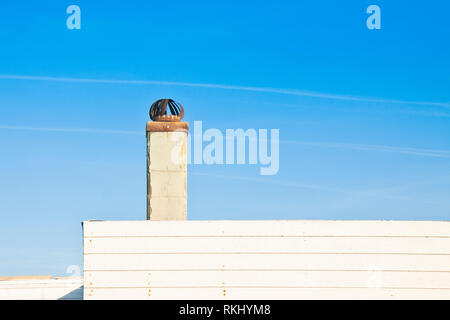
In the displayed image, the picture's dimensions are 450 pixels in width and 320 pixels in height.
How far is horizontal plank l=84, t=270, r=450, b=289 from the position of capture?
14.9 metres

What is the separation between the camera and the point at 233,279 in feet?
48.8

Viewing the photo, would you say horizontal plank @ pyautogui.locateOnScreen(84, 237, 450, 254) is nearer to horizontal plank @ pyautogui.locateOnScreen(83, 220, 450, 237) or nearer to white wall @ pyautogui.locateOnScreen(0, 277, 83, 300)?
horizontal plank @ pyautogui.locateOnScreen(83, 220, 450, 237)

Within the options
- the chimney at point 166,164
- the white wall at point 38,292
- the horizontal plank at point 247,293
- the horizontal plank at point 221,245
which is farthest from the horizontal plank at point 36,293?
the horizontal plank at point 221,245

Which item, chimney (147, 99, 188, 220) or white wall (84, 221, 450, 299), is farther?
chimney (147, 99, 188, 220)

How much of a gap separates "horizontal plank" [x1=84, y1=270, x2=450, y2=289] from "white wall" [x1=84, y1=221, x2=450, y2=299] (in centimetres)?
2

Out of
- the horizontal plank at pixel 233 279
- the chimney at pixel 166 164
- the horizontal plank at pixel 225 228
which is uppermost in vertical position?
the chimney at pixel 166 164

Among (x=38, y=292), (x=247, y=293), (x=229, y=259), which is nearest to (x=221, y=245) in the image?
(x=229, y=259)

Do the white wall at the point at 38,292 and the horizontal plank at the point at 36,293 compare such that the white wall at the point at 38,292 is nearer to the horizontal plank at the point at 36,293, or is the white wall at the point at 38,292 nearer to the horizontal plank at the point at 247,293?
the horizontal plank at the point at 36,293

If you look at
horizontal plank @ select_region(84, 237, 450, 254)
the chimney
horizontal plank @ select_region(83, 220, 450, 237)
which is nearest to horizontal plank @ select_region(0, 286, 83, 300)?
the chimney

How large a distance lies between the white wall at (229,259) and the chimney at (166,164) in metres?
3.24

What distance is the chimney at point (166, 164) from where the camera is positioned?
18172mm

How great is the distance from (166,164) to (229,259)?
4.65m

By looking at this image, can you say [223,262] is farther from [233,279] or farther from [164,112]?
[164,112]
